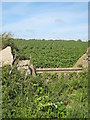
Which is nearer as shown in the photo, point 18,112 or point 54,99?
point 18,112

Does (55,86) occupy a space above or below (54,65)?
above

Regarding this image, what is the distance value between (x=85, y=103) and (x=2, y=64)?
9.37 ft

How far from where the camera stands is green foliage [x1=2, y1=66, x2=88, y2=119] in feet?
14.5

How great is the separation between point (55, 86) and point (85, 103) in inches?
54.3

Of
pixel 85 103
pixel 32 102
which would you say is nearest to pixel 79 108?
pixel 85 103

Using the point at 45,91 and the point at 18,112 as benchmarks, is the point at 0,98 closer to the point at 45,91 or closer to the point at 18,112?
the point at 18,112

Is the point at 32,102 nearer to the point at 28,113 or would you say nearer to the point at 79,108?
the point at 28,113

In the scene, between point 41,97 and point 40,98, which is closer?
point 40,98

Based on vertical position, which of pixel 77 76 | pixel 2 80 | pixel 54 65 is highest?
pixel 2 80

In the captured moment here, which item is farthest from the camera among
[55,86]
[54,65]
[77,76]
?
[54,65]

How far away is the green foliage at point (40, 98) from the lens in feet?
14.5

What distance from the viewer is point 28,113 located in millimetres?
4355

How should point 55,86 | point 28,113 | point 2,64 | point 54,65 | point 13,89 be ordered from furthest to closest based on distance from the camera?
1. point 54,65
2. point 2,64
3. point 55,86
4. point 13,89
5. point 28,113

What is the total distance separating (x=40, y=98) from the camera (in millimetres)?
4941
